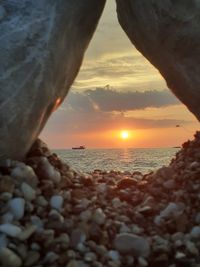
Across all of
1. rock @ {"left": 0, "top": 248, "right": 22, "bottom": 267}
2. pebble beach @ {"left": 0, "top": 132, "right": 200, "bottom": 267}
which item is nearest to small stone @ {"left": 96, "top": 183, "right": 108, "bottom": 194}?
pebble beach @ {"left": 0, "top": 132, "right": 200, "bottom": 267}

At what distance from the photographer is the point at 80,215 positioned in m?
5.49

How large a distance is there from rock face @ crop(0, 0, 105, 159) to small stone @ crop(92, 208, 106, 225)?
1.16 meters

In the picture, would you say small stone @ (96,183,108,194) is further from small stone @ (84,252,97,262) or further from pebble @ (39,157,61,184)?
small stone @ (84,252,97,262)

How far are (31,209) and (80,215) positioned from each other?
557 mm

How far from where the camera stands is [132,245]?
5.04 metres

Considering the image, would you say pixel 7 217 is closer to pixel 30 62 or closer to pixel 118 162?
pixel 30 62

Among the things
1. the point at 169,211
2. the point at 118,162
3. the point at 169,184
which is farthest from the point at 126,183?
the point at 118,162

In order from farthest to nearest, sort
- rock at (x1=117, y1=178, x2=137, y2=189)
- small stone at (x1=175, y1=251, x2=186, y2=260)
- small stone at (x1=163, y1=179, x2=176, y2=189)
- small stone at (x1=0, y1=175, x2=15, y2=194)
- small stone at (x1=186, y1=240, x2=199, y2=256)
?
rock at (x1=117, y1=178, x2=137, y2=189) < small stone at (x1=163, y1=179, x2=176, y2=189) < small stone at (x1=0, y1=175, x2=15, y2=194) < small stone at (x1=186, y1=240, x2=199, y2=256) < small stone at (x1=175, y1=251, x2=186, y2=260)

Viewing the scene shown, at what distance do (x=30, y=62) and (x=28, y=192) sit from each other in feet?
4.88

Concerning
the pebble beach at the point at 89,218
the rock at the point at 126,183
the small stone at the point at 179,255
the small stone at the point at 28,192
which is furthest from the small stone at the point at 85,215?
the rock at the point at 126,183

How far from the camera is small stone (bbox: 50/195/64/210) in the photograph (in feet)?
18.2

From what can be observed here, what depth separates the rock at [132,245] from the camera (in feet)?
16.4

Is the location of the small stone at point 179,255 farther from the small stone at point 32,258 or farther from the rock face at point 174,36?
the rock face at point 174,36

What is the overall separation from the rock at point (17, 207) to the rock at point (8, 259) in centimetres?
60
